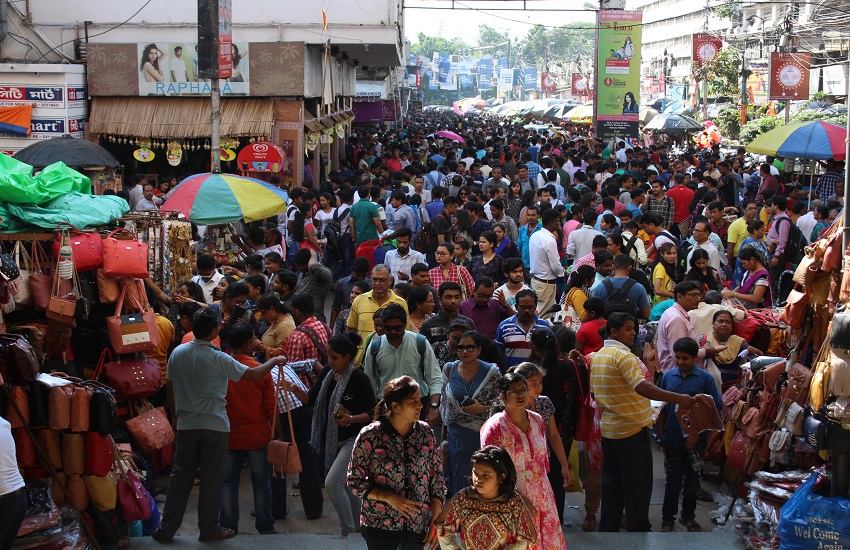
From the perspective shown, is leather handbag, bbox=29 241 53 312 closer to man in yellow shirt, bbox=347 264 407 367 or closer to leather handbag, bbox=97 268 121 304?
leather handbag, bbox=97 268 121 304

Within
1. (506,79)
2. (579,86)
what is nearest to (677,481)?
(579,86)

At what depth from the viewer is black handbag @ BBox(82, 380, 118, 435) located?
6.08m

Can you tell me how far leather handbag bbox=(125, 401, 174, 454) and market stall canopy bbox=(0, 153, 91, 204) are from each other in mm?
1631

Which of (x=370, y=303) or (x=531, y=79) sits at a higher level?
(x=531, y=79)

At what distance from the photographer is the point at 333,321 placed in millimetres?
9664

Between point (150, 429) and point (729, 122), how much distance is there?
37.1 m

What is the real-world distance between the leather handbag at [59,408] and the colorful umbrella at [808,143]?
11.6 metres

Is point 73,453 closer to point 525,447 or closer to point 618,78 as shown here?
point 525,447

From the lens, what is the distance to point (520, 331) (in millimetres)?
7523

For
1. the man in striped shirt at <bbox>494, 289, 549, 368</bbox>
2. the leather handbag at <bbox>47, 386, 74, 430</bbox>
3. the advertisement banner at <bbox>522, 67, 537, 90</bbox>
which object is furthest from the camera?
the advertisement banner at <bbox>522, 67, 537, 90</bbox>

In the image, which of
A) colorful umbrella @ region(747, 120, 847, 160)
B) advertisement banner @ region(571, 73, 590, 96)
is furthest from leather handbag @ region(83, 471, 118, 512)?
advertisement banner @ region(571, 73, 590, 96)

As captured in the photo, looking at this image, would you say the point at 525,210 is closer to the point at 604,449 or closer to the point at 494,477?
the point at 604,449

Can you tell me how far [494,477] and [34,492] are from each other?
2.97 m

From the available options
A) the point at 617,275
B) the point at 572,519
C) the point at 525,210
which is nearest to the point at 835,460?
the point at 572,519
